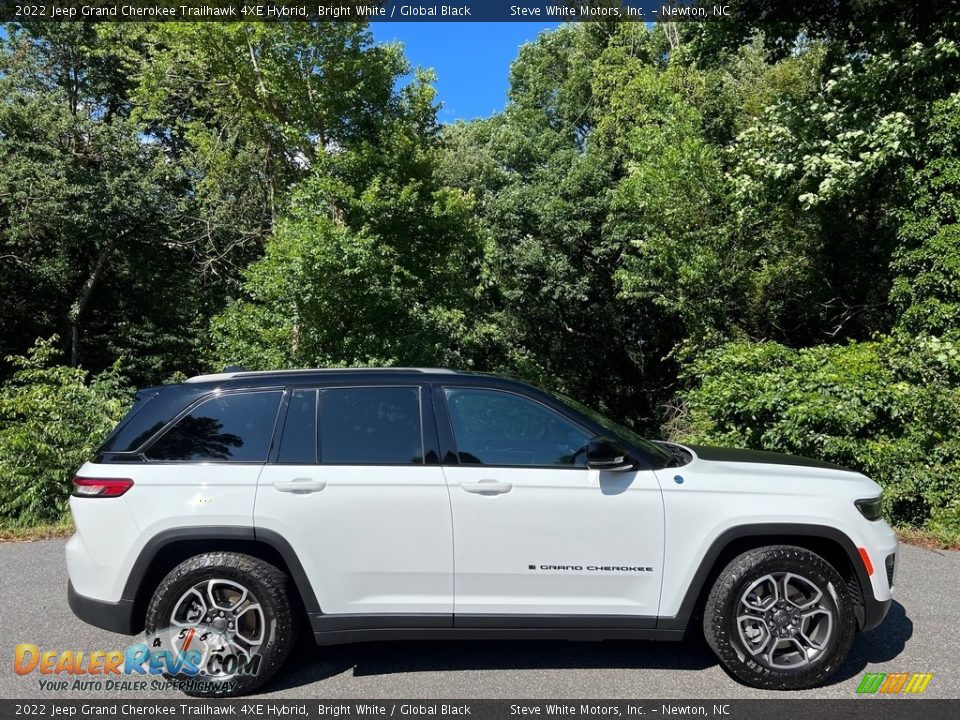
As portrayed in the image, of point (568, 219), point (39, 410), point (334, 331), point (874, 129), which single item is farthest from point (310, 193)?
point (874, 129)

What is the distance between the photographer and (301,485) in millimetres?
3770

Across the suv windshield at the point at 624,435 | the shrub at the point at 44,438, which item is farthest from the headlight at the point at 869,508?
the shrub at the point at 44,438

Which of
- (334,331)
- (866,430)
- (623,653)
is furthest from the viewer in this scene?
(334,331)

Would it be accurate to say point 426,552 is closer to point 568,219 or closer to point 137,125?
point 568,219

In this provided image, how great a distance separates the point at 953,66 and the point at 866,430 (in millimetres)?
5286

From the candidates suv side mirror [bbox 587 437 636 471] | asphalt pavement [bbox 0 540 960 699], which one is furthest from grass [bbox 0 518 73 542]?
suv side mirror [bbox 587 437 636 471]

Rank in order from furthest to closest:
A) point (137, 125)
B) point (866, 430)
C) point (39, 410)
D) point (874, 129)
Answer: point (137, 125) < point (874, 129) < point (39, 410) < point (866, 430)

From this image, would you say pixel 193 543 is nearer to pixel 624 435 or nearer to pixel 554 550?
pixel 554 550

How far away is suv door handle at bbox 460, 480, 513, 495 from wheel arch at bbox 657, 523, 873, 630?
108 centimetres

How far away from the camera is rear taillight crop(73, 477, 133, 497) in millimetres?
3789

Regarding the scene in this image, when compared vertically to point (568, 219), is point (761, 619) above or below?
below

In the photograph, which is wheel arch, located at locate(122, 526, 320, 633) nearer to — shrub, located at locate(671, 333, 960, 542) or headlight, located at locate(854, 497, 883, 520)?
headlight, located at locate(854, 497, 883, 520)

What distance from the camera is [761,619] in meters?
3.75

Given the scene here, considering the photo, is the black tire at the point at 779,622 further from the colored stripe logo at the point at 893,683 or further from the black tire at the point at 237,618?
the black tire at the point at 237,618
